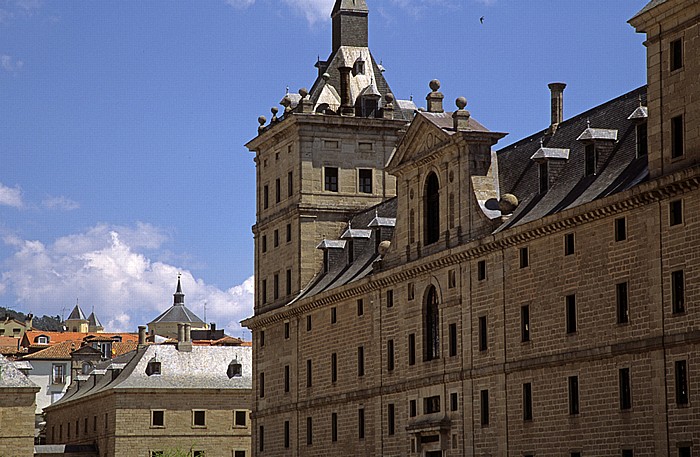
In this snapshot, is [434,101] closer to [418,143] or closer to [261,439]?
[418,143]

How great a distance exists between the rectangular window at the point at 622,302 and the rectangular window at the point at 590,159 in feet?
22.1

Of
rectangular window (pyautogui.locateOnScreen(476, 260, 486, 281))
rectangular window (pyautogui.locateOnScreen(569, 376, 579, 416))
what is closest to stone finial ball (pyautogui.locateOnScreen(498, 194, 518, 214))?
rectangular window (pyautogui.locateOnScreen(476, 260, 486, 281))

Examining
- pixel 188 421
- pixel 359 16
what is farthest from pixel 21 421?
pixel 359 16

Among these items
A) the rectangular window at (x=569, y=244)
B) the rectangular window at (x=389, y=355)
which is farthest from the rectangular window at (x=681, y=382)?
the rectangular window at (x=389, y=355)

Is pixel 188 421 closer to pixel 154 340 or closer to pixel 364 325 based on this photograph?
pixel 154 340

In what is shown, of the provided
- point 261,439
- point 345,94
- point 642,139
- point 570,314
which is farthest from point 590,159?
point 261,439

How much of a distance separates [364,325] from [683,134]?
27655 millimetres

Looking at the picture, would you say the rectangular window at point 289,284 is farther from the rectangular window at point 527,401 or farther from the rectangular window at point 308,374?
the rectangular window at point 527,401

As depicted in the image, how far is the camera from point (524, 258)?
58.8m

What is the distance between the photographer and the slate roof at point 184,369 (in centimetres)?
11200

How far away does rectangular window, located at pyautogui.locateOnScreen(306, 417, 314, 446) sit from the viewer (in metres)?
79.0

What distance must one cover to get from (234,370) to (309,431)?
34.6 m

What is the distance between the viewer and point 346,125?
82.9 metres

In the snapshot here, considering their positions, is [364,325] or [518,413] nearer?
[518,413]
